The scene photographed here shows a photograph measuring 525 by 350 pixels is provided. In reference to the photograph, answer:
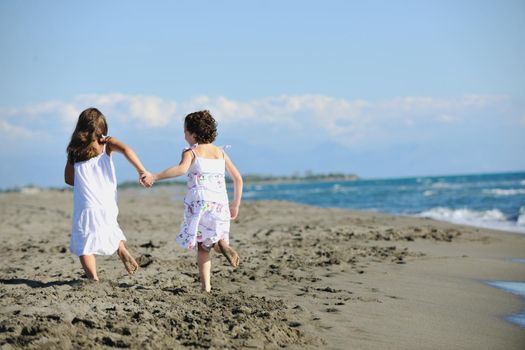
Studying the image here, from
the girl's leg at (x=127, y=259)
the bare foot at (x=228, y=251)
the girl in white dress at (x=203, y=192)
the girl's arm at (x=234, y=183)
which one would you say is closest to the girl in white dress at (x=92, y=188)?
the girl's leg at (x=127, y=259)

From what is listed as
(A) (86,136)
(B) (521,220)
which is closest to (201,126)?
(A) (86,136)

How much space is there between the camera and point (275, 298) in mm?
5363

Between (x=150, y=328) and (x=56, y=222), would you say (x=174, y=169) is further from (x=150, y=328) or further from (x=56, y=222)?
(x=56, y=222)

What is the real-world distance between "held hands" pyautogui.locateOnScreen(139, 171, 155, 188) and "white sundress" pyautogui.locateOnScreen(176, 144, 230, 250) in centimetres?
34

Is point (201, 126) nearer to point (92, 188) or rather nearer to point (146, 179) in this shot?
point (146, 179)

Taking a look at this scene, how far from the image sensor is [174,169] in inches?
208

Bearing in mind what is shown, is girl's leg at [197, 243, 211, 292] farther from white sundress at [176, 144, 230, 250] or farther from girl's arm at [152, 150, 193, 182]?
girl's arm at [152, 150, 193, 182]

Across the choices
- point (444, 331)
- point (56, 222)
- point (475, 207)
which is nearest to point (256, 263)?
point (444, 331)

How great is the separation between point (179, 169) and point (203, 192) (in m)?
0.31

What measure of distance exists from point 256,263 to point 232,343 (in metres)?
3.50

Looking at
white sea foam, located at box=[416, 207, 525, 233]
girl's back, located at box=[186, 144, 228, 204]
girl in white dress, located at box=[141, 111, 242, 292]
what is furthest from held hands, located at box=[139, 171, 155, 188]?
white sea foam, located at box=[416, 207, 525, 233]

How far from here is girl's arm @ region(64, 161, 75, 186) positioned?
5785 mm

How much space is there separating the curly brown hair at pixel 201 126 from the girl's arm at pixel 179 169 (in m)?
0.19

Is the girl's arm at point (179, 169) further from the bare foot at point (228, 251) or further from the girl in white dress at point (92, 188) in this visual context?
the bare foot at point (228, 251)
